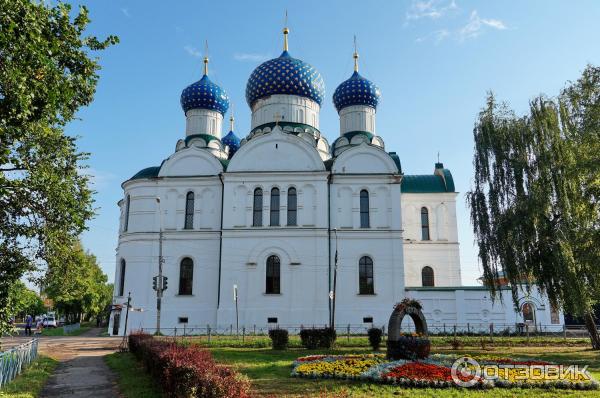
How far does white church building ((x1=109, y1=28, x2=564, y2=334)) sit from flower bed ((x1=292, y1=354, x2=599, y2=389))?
43.5 feet

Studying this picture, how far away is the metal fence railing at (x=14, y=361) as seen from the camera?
11.5 meters

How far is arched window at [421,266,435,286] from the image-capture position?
3172cm

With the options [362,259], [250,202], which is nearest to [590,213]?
[362,259]

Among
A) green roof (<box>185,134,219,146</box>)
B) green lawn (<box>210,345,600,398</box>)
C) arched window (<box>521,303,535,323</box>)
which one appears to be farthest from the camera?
green roof (<box>185,134,219,146</box>)

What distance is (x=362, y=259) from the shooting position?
2875cm

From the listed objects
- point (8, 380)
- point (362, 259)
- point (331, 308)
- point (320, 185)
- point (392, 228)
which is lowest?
point (8, 380)

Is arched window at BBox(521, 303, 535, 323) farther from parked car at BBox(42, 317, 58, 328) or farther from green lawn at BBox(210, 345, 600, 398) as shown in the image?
parked car at BBox(42, 317, 58, 328)

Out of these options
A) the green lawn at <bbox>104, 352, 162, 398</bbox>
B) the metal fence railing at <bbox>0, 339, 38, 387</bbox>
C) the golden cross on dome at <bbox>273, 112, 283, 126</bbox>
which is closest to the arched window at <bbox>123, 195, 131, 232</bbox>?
the golden cross on dome at <bbox>273, 112, 283, 126</bbox>

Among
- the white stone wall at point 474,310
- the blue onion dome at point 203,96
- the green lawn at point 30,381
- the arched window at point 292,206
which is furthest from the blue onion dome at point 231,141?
the green lawn at point 30,381

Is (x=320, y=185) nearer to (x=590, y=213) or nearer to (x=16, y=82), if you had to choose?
(x=590, y=213)

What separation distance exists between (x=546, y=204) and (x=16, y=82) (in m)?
17.5

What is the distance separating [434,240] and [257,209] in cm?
1197

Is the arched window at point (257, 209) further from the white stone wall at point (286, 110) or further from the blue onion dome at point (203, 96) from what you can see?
the blue onion dome at point (203, 96)

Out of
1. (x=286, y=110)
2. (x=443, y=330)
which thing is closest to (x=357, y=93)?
(x=286, y=110)
